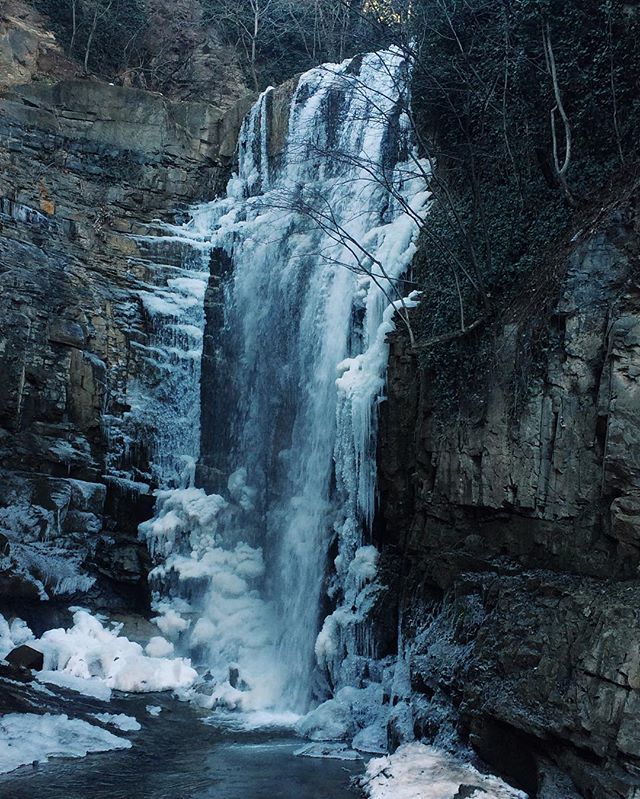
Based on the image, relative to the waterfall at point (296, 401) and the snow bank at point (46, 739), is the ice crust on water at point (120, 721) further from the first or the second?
the waterfall at point (296, 401)

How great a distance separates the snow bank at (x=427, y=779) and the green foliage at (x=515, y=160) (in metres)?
4.00

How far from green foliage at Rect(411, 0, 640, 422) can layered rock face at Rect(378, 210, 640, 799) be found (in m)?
0.57

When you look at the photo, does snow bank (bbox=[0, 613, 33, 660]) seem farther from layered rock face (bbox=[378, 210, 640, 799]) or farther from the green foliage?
the green foliage

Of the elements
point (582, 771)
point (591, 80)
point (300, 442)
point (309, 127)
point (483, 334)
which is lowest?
point (582, 771)

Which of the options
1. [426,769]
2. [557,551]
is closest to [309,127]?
[557,551]

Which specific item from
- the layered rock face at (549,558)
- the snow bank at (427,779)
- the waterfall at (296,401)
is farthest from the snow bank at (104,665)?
the snow bank at (427,779)

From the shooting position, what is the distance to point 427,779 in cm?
713

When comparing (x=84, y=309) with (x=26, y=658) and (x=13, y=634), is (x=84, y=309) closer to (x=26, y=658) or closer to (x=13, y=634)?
(x=13, y=634)

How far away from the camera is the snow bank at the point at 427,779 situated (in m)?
6.82

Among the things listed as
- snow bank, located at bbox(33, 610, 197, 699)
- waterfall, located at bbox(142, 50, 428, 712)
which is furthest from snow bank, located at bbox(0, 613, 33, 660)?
waterfall, located at bbox(142, 50, 428, 712)

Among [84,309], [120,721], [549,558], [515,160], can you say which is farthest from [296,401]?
[549,558]

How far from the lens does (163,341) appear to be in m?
15.3

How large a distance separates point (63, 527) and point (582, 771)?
376 inches

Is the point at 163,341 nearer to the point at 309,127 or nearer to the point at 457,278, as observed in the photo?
the point at 309,127
